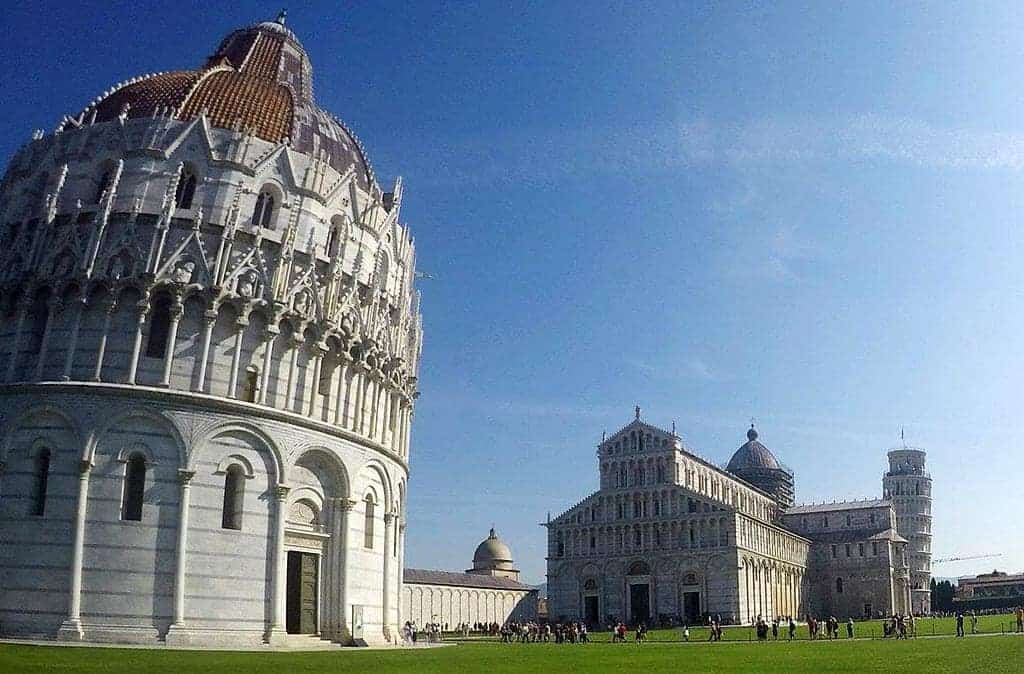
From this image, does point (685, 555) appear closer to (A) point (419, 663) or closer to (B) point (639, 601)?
(B) point (639, 601)

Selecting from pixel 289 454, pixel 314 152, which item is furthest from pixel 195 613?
pixel 314 152

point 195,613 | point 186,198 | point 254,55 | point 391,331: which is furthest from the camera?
point 254,55

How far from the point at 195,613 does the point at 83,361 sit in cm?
951

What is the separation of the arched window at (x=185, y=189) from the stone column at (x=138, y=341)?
4.67m

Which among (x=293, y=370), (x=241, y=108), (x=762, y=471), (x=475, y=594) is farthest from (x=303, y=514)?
(x=762, y=471)

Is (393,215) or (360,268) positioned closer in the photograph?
(360,268)

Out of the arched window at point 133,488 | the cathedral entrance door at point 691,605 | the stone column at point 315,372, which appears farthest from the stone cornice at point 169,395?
the cathedral entrance door at point 691,605

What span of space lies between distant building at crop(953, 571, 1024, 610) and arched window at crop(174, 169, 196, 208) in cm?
12982

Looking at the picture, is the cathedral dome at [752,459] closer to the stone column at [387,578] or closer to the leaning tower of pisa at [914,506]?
the leaning tower of pisa at [914,506]

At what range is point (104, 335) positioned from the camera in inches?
1300

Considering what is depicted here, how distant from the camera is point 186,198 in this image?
36.0 metres

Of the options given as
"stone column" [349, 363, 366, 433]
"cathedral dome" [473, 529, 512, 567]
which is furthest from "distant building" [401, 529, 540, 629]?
"stone column" [349, 363, 366, 433]

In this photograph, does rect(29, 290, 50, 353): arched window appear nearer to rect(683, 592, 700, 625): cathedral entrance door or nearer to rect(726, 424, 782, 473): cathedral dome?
rect(683, 592, 700, 625): cathedral entrance door

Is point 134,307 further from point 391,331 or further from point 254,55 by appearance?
point 254,55
